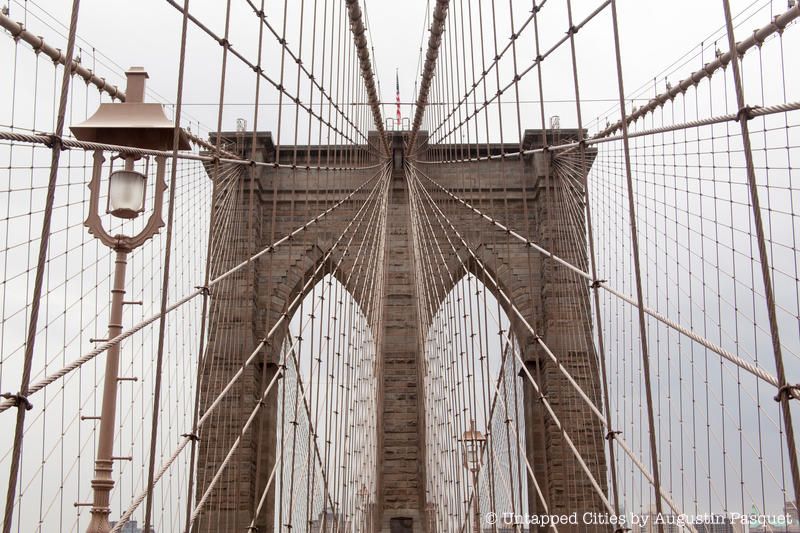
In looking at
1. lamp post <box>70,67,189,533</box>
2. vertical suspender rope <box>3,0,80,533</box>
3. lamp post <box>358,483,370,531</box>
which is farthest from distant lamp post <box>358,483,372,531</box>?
vertical suspender rope <box>3,0,80,533</box>

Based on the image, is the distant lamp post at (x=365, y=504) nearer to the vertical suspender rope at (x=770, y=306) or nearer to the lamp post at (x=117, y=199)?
the lamp post at (x=117, y=199)

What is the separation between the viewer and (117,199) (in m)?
4.16

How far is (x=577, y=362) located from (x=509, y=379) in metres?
A: 2.75

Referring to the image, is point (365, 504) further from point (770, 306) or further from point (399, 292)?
point (770, 306)

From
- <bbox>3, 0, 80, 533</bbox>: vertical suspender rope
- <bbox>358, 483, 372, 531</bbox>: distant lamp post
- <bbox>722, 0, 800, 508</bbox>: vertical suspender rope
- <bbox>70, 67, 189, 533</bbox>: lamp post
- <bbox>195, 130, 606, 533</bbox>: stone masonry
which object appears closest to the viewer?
<bbox>722, 0, 800, 508</bbox>: vertical suspender rope

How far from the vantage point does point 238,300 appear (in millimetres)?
12648

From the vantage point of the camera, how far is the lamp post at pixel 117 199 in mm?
3809

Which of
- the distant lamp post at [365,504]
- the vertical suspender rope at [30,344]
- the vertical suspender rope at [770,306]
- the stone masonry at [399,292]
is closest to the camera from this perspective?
the vertical suspender rope at [770,306]

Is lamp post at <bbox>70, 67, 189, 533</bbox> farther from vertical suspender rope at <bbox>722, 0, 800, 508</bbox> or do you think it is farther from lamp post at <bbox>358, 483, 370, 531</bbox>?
vertical suspender rope at <bbox>722, 0, 800, 508</bbox>

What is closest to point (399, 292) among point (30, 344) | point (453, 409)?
A: point (453, 409)

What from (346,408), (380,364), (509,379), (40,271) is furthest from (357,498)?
(509,379)

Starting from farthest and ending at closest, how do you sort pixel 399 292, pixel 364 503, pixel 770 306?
pixel 399 292
pixel 364 503
pixel 770 306

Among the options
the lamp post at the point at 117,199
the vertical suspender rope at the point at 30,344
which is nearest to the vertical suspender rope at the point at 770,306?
the vertical suspender rope at the point at 30,344

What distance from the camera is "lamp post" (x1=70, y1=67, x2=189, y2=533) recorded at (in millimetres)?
3809
